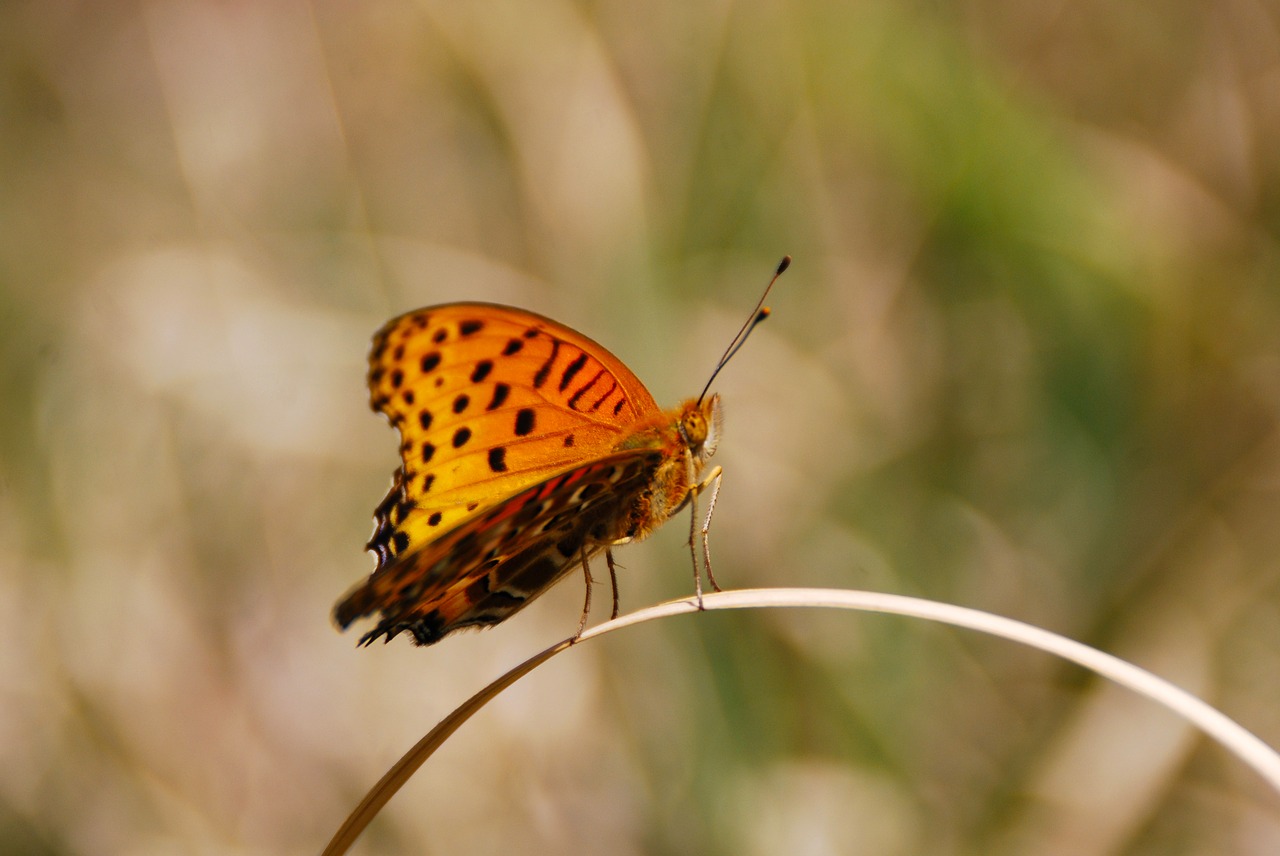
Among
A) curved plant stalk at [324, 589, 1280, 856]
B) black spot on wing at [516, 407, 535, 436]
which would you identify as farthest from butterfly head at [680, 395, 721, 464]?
curved plant stalk at [324, 589, 1280, 856]

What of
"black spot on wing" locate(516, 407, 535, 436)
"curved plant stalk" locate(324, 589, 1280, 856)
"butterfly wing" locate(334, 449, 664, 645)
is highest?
"black spot on wing" locate(516, 407, 535, 436)

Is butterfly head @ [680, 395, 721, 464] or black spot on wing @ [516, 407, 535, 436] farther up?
black spot on wing @ [516, 407, 535, 436]

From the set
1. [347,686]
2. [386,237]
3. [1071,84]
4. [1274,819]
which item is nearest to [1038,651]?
[1274,819]

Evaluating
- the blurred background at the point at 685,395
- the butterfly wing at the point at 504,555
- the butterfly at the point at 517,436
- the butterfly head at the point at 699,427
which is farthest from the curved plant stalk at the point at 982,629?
the blurred background at the point at 685,395

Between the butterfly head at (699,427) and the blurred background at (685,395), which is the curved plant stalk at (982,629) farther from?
the blurred background at (685,395)

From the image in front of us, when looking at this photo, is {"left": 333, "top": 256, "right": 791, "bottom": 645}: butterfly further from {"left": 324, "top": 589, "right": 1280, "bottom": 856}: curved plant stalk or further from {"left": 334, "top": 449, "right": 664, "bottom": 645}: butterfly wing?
{"left": 324, "top": 589, "right": 1280, "bottom": 856}: curved plant stalk

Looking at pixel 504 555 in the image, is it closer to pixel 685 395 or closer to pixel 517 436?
pixel 517 436

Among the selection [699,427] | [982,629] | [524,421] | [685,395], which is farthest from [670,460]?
[685,395]
